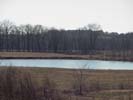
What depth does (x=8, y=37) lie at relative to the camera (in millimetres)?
116375

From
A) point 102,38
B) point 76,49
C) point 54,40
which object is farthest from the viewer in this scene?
point 102,38

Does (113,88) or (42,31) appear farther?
(42,31)

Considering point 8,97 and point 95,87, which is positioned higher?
point 8,97

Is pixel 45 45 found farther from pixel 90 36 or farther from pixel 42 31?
pixel 90 36

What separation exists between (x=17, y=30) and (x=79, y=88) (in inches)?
3994

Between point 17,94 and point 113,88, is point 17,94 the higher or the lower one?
the higher one

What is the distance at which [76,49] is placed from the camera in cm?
11862

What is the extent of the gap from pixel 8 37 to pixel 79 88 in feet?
323

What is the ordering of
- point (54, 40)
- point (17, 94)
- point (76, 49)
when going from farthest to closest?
point (76, 49) → point (54, 40) → point (17, 94)

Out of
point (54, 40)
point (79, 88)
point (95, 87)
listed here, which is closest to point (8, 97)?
point (79, 88)

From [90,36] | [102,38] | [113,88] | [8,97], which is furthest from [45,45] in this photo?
[8,97]

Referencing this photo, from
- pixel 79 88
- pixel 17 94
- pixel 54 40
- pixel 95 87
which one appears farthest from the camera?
pixel 54 40

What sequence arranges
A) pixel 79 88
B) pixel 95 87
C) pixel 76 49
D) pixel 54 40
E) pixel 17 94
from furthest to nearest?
1. pixel 76 49
2. pixel 54 40
3. pixel 95 87
4. pixel 79 88
5. pixel 17 94

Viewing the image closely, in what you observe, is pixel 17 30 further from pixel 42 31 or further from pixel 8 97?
pixel 8 97
